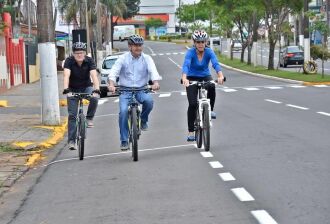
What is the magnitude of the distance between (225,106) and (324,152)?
10846 millimetres

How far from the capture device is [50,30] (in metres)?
17.7

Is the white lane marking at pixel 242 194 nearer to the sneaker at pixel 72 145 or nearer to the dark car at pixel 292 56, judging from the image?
the sneaker at pixel 72 145

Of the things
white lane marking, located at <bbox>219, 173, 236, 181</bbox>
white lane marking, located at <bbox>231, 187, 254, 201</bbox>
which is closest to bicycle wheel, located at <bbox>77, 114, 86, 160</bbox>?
white lane marking, located at <bbox>219, 173, 236, 181</bbox>

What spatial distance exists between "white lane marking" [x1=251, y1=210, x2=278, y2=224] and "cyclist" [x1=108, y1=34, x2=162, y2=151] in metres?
4.46

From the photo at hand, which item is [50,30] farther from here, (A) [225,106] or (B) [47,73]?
(A) [225,106]

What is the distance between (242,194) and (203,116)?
3.60 m

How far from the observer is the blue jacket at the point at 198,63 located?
→ 11688mm

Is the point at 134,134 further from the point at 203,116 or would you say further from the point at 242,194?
the point at 242,194

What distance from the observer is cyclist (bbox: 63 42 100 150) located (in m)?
11.8

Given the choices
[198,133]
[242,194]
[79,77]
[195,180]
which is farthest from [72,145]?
[242,194]

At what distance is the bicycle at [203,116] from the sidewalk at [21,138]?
8.74 feet

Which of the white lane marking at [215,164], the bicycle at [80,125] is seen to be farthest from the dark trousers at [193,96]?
the white lane marking at [215,164]

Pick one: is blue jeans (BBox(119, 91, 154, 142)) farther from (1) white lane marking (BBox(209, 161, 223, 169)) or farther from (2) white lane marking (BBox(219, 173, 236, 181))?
(2) white lane marking (BBox(219, 173, 236, 181))

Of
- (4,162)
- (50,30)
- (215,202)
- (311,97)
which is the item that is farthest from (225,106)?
(215,202)
